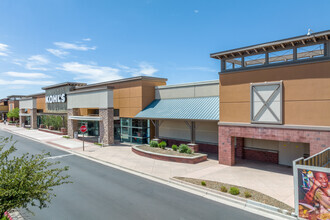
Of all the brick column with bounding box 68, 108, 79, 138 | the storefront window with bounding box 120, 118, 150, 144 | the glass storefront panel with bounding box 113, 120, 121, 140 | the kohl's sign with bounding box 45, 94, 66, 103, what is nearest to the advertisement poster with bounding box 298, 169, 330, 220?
the storefront window with bounding box 120, 118, 150, 144

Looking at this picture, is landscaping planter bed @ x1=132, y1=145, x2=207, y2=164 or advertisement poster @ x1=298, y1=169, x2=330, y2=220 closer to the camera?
advertisement poster @ x1=298, y1=169, x2=330, y2=220

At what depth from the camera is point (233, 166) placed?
18.2 metres

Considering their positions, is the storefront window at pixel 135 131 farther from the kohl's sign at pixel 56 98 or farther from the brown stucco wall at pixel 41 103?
the brown stucco wall at pixel 41 103

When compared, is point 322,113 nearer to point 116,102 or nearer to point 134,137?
point 134,137

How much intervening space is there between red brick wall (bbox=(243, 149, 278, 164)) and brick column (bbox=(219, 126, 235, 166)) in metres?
3.03

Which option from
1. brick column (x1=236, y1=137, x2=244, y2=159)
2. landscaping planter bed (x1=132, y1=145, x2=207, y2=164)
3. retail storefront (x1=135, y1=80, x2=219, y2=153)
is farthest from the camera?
retail storefront (x1=135, y1=80, x2=219, y2=153)

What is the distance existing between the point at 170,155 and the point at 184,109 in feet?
18.9

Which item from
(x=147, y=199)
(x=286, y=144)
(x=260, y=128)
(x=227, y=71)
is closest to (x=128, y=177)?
(x=147, y=199)

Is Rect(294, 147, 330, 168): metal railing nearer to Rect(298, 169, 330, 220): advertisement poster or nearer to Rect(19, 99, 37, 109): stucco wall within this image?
Rect(298, 169, 330, 220): advertisement poster

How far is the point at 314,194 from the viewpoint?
9484 millimetres

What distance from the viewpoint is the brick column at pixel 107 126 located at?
28844mm

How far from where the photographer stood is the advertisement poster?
30.1ft

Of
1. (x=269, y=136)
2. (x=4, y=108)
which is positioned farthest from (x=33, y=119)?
(x=269, y=136)

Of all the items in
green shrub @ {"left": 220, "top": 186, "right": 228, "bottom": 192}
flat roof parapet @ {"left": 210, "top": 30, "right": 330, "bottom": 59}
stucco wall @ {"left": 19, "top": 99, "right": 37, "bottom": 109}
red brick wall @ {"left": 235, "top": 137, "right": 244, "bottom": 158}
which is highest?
flat roof parapet @ {"left": 210, "top": 30, "right": 330, "bottom": 59}
